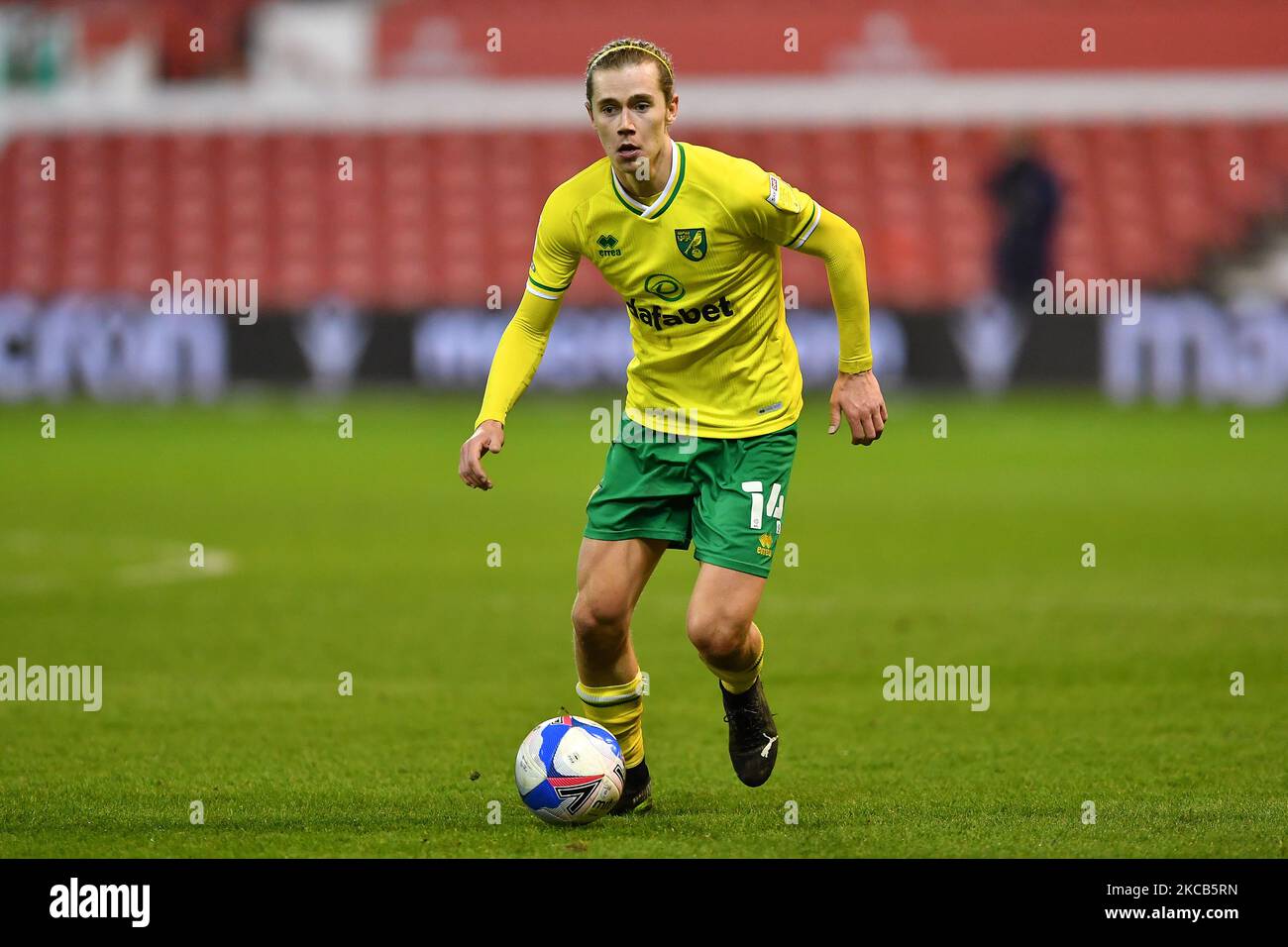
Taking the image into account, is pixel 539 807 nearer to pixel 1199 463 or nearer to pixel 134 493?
pixel 134 493

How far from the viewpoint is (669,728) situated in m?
7.39

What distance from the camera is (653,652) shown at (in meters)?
9.13

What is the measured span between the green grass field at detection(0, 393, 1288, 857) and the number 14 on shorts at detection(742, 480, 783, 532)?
89cm

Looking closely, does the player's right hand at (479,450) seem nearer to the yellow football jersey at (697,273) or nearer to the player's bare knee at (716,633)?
the yellow football jersey at (697,273)

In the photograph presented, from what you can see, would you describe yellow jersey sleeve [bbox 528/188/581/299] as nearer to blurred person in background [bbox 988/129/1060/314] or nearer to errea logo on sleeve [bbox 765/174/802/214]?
errea logo on sleeve [bbox 765/174/802/214]

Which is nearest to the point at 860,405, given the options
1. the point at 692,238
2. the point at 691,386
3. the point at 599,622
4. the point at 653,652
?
the point at 691,386

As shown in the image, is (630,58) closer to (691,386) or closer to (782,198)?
(782,198)

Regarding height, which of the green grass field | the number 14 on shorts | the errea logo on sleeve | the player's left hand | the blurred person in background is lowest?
the green grass field

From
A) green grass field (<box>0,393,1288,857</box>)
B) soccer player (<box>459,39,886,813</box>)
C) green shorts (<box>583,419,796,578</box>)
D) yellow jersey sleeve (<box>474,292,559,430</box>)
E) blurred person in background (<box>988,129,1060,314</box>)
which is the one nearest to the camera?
green grass field (<box>0,393,1288,857</box>)

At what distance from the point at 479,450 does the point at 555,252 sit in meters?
0.71

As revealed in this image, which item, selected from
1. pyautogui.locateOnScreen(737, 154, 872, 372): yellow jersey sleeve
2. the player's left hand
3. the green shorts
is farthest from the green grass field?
pyautogui.locateOnScreen(737, 154, 872, 372): yellow jersey sleeve

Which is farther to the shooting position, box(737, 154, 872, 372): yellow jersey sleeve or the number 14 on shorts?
the number 14 on shorts

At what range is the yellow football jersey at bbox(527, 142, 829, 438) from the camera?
5832 mm
